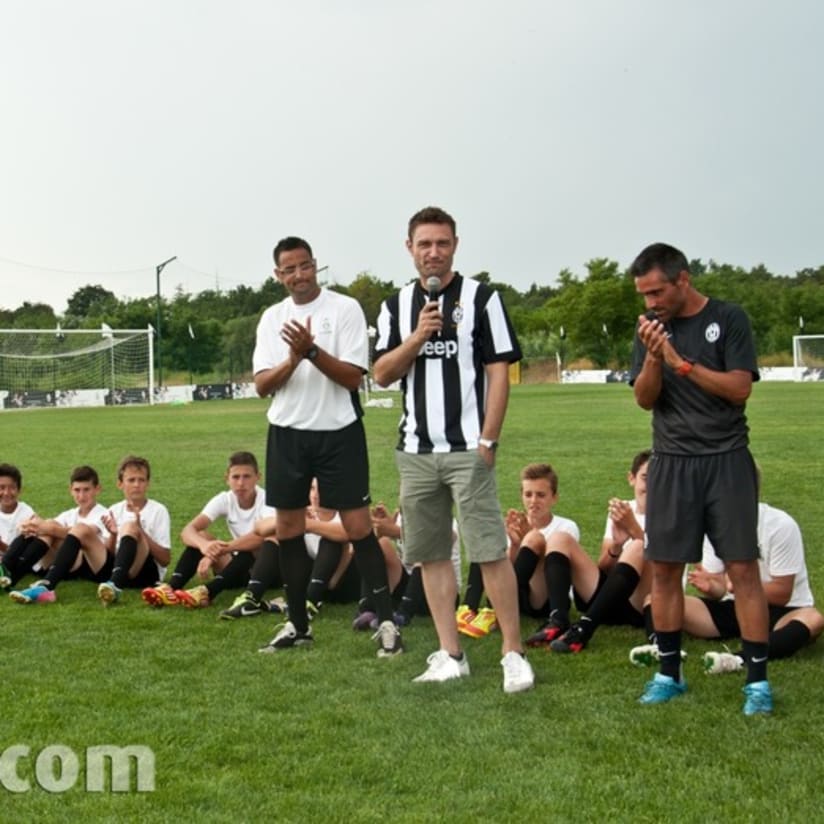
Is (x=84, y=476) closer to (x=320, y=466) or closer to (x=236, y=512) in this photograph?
(x=236, y=512)

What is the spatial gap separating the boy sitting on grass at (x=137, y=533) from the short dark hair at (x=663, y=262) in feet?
13.7

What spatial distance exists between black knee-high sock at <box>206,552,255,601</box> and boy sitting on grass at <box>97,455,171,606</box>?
0.57 meters

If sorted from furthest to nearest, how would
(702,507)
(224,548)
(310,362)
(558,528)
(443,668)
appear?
1. (224,548)
2. (558,528)
3. (310,362)
4. (443,668)
5. (702,507)

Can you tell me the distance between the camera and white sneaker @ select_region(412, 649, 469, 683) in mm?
5230

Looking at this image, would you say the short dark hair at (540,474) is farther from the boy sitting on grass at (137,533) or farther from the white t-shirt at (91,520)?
the white t-shirt at (91,520)

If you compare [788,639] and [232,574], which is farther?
[232,574]

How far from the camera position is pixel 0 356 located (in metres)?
50.5

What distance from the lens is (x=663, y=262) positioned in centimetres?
471

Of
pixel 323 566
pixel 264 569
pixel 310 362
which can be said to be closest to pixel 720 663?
pixel 310 362

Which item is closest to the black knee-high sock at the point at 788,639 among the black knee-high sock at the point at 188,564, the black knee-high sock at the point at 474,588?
the black knee-high sock at the point at 474,588

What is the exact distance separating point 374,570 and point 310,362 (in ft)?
4.20

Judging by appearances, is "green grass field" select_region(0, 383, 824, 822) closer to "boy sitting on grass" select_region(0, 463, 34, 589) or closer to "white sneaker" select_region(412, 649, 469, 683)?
"white sneaker" select_region(412, 649, 469, 683)

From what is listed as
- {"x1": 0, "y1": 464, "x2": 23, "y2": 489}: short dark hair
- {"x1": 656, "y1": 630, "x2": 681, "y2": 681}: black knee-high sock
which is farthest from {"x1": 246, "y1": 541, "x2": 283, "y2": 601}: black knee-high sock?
{"x1": 656, "y1": 630, "x2": 681, "y2": 681}: black knee-high sock

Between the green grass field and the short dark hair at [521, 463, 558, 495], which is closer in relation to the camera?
the green grass field
